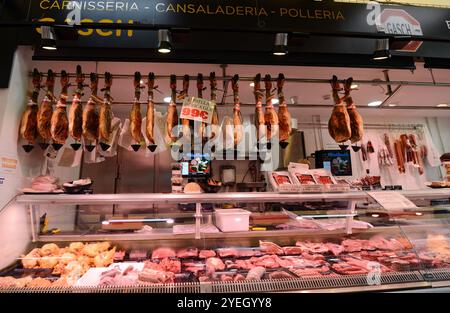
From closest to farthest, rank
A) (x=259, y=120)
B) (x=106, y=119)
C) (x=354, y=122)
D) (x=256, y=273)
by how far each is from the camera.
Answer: (x=256, y=273) < (x=106, y=119) < (x=259, y=120) < (x=354, y=122)

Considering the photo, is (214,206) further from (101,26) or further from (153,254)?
(101,26)

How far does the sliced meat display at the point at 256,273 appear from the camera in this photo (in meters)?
2.14

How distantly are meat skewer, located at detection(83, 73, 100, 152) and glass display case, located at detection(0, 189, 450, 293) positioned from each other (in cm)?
77

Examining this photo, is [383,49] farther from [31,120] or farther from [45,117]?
[31,120]

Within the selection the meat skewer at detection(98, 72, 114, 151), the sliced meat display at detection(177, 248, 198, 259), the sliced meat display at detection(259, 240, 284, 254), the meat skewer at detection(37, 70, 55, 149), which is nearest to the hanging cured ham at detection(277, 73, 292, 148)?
the sliced meat display at detection(259, 240, 284, 254)

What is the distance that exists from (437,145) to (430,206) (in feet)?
21.0

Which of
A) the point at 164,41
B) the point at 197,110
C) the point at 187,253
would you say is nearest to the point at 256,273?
the point at 187,253

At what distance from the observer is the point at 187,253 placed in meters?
2.75

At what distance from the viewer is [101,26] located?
8.14 ft

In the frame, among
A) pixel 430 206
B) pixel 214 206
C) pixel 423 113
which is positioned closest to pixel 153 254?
pixel 214 206

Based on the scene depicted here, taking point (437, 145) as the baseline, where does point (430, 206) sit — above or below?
below

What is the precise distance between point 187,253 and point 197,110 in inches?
67.5

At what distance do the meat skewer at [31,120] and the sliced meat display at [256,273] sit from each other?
9.52 ft

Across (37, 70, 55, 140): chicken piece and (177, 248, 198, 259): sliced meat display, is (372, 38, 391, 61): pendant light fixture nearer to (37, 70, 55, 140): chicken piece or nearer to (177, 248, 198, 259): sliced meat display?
(177, 248, 198, 259): sliced meat display
